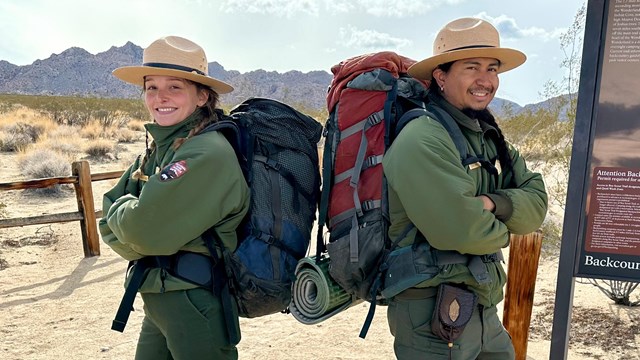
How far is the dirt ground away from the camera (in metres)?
4.48

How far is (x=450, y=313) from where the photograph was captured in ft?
7.10

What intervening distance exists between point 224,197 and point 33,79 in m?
164

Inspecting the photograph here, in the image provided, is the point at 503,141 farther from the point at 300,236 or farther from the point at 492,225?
the point at 300,236

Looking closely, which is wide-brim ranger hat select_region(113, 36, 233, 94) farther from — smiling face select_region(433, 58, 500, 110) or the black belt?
smiling face select_region(433, 58, 500, 110)

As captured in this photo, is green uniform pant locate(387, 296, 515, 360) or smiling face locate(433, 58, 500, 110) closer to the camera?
green uniform pant locate(387, 296, 515, 360)

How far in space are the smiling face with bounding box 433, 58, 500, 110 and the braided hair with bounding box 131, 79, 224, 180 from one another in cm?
108

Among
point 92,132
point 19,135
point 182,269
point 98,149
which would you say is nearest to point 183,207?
point 182,269

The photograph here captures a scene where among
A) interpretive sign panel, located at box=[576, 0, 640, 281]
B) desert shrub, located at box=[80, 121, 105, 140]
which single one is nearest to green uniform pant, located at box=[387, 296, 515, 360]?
interpretive sign panel, located at box=[576, 0, 640, 281]

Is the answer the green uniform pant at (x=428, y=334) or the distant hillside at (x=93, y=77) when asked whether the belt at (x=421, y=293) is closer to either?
the green uniform pant at (x=428, y=334)

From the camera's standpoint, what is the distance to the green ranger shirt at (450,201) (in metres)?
2.08

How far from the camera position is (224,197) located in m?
2.26

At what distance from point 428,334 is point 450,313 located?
141 mm

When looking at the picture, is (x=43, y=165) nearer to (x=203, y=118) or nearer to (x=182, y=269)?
(x=203, y=118)

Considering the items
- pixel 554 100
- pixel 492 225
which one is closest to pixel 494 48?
pixel 492 225
